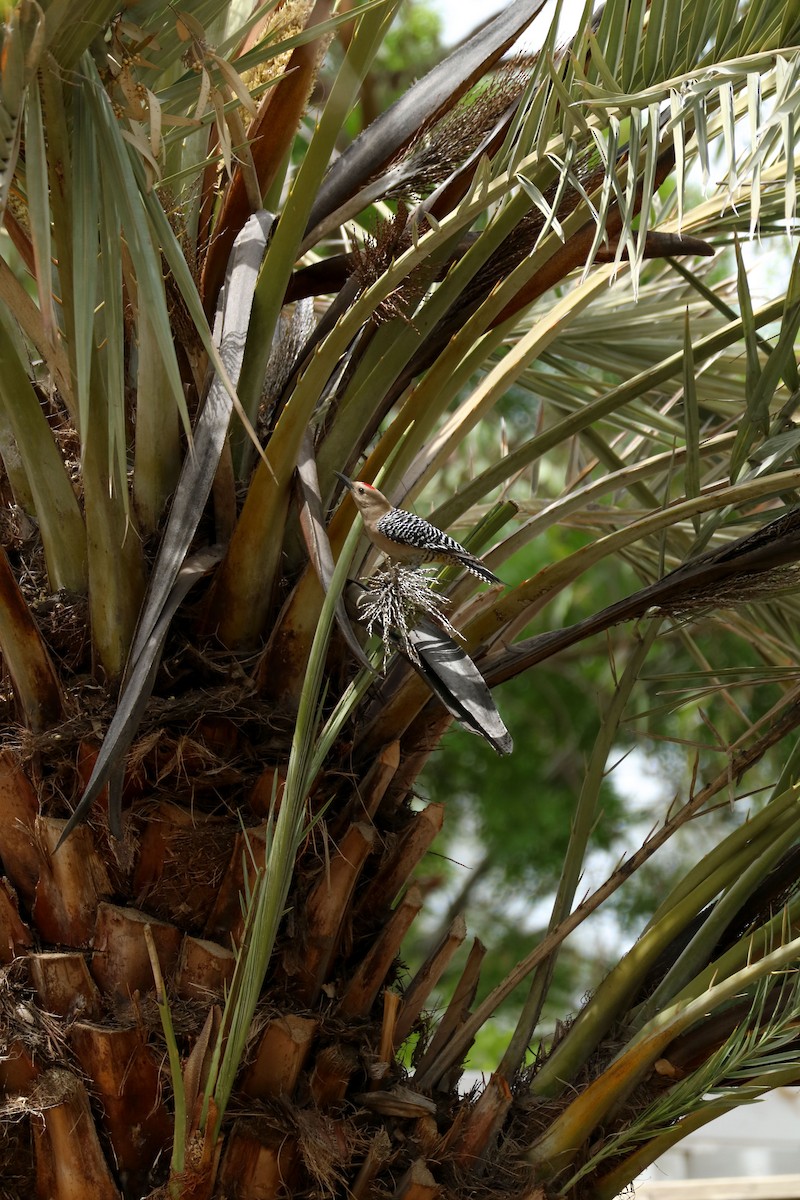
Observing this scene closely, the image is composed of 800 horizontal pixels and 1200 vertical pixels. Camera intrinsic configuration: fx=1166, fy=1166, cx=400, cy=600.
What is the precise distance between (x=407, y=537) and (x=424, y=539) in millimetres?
22

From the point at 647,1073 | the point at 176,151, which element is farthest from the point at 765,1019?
the point at 176,151

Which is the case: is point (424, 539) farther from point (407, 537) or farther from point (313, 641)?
point (313, 641)

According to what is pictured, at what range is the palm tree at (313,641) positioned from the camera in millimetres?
1114

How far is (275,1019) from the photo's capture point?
3.95 ft

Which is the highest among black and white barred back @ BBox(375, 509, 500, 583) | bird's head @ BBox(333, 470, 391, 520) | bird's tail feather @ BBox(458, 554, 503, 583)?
bird's head @ BBox(333, 470, 391, 520)

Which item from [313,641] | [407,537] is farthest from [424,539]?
[313,641]

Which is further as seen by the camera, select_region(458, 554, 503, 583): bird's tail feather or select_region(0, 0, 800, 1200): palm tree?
select_region(0, 0, 800, 1200): palm tree

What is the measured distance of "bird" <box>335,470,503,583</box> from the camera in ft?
3.30

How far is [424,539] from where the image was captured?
1.01 m

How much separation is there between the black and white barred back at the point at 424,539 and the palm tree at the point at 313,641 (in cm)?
3

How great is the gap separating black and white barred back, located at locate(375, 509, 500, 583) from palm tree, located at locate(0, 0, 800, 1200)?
0.03m

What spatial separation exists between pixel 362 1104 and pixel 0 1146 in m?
0.38

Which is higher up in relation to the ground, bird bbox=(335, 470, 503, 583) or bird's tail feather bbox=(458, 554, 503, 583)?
bird bbox=(335, 470, 503, 583)

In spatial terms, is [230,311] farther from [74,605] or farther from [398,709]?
[398,709]
